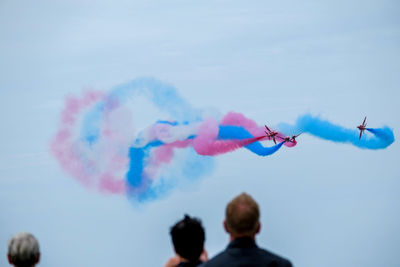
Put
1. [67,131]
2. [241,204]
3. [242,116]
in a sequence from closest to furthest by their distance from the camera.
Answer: [241,204]
[67,131]
[242,116]

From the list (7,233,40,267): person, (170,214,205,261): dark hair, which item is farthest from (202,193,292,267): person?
(7,233,40,267): person

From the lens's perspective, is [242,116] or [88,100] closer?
[88,100]

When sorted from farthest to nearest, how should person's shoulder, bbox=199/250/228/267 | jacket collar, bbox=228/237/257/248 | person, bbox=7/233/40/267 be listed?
person, bbox=7/233/40/267
jacket collar, bbox=228/237/257/248
person's shoulder, bbox=199/250/228/267

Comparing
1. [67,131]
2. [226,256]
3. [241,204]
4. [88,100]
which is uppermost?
[88,100]

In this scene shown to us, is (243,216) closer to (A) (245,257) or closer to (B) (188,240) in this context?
(A) (245,257)

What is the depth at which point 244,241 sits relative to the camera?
175 inches

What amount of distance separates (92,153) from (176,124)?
199 cm

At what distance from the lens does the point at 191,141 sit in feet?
37.2

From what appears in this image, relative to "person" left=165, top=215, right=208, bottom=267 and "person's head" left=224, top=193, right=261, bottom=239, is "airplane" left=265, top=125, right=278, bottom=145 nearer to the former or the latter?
"person" left=165, top=215, right=208, bottom=267

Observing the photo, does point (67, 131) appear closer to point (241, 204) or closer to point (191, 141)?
point (191, 141)

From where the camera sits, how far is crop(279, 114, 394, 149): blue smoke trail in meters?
12.8

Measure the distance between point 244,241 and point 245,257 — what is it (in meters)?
0.14

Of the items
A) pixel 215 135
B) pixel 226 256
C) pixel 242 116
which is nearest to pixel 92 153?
pixel 215 135

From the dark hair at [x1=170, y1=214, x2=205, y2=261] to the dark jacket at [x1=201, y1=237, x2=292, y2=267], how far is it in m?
0.58
